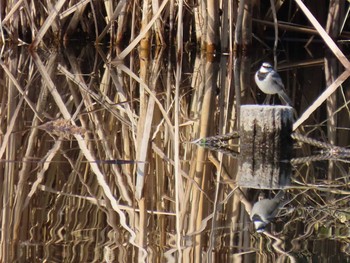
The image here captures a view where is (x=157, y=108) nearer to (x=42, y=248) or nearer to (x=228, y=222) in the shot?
(x=228, y=222)

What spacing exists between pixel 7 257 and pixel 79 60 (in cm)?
615

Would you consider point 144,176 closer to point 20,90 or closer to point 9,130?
point 9,130

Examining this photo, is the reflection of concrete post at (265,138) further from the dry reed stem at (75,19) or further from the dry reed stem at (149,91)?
the dry reed stem at (75,19)

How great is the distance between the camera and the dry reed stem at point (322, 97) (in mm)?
6291

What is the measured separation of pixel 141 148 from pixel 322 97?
2.63 metres

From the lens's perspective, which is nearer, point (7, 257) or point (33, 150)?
point (7, 257)

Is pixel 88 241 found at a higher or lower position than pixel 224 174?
lower

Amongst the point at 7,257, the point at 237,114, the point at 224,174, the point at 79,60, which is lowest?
the point at 7,257

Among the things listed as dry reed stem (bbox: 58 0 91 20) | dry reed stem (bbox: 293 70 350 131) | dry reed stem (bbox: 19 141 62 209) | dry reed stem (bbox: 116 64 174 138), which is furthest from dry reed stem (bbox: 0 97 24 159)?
dry reed stem (bbox: 58 0 91 20)

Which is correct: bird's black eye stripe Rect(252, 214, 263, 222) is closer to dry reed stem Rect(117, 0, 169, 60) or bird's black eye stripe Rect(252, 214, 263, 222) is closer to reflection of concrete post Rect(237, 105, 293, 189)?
reflection of concrete post Rect(237, 105, 293, 189)

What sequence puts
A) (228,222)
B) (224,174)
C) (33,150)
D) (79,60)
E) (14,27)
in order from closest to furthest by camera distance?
1. (228,222)
2. (224,174)
3. (33,150)
4. (79,60)
5. (14,27)

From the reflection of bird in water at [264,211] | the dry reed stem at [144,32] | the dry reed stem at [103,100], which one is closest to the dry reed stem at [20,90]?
the dry reed stem at [103,100]

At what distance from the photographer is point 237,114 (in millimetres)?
6305

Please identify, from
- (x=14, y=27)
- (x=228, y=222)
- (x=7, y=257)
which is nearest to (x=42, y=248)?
(x=7, y=257)
